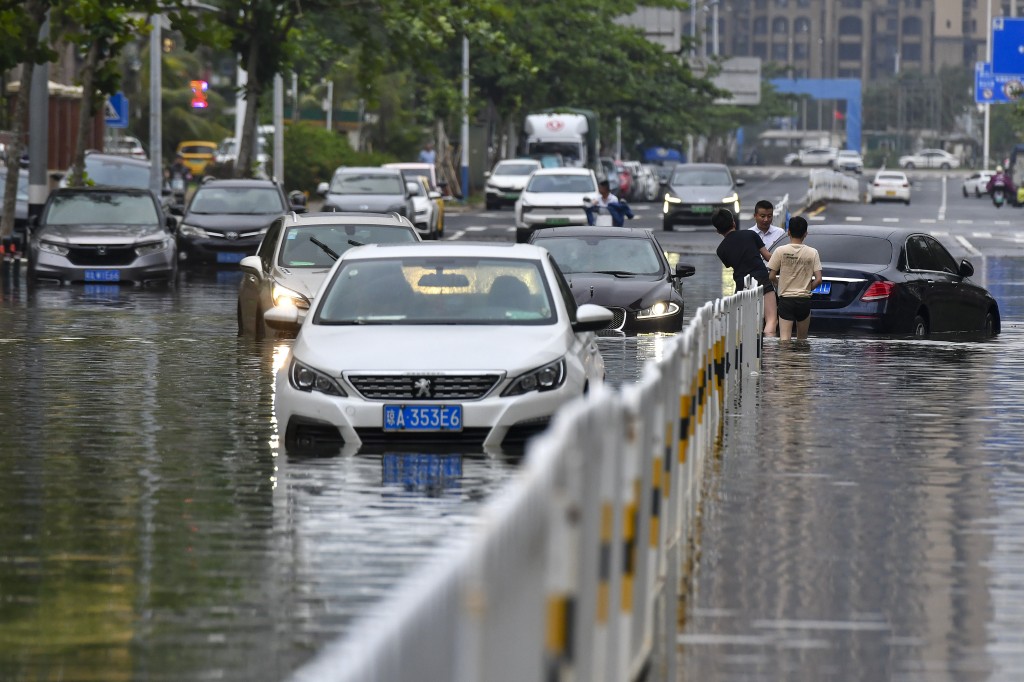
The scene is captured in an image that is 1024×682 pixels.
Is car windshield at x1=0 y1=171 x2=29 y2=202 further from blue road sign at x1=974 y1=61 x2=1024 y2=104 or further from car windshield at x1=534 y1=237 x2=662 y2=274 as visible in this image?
blue road sign at x1=974 y1=61 x2=1024 y2=104

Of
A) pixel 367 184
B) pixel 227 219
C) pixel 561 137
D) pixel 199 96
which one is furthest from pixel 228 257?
pixel 199 96

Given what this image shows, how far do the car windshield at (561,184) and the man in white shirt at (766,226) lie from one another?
77.0 feet

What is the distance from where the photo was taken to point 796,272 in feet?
64.7

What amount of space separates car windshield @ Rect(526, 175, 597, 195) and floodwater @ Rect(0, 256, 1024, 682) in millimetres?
27988

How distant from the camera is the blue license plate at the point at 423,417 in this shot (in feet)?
38.6

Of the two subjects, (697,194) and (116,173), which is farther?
(697,194)

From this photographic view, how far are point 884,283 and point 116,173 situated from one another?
92.4ft

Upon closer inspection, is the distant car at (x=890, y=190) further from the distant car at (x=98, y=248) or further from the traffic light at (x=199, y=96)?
the distant car at (x=98, y=248)

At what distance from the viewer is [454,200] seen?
72562 millimetres

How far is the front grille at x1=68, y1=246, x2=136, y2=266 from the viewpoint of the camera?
29.9 meters

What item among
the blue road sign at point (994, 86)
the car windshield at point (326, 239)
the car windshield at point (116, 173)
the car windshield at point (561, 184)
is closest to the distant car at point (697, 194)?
the car windshield at point (561, 184)

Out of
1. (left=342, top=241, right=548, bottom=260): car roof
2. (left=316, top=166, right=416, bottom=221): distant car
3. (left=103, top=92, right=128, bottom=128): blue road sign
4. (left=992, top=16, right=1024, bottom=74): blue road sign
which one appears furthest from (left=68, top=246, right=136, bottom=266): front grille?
(left=992, top=16, right=1024, bottom=74): blue road sign

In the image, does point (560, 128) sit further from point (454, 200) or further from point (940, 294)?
point (940, 294)

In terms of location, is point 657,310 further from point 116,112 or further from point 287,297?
point 116,112
